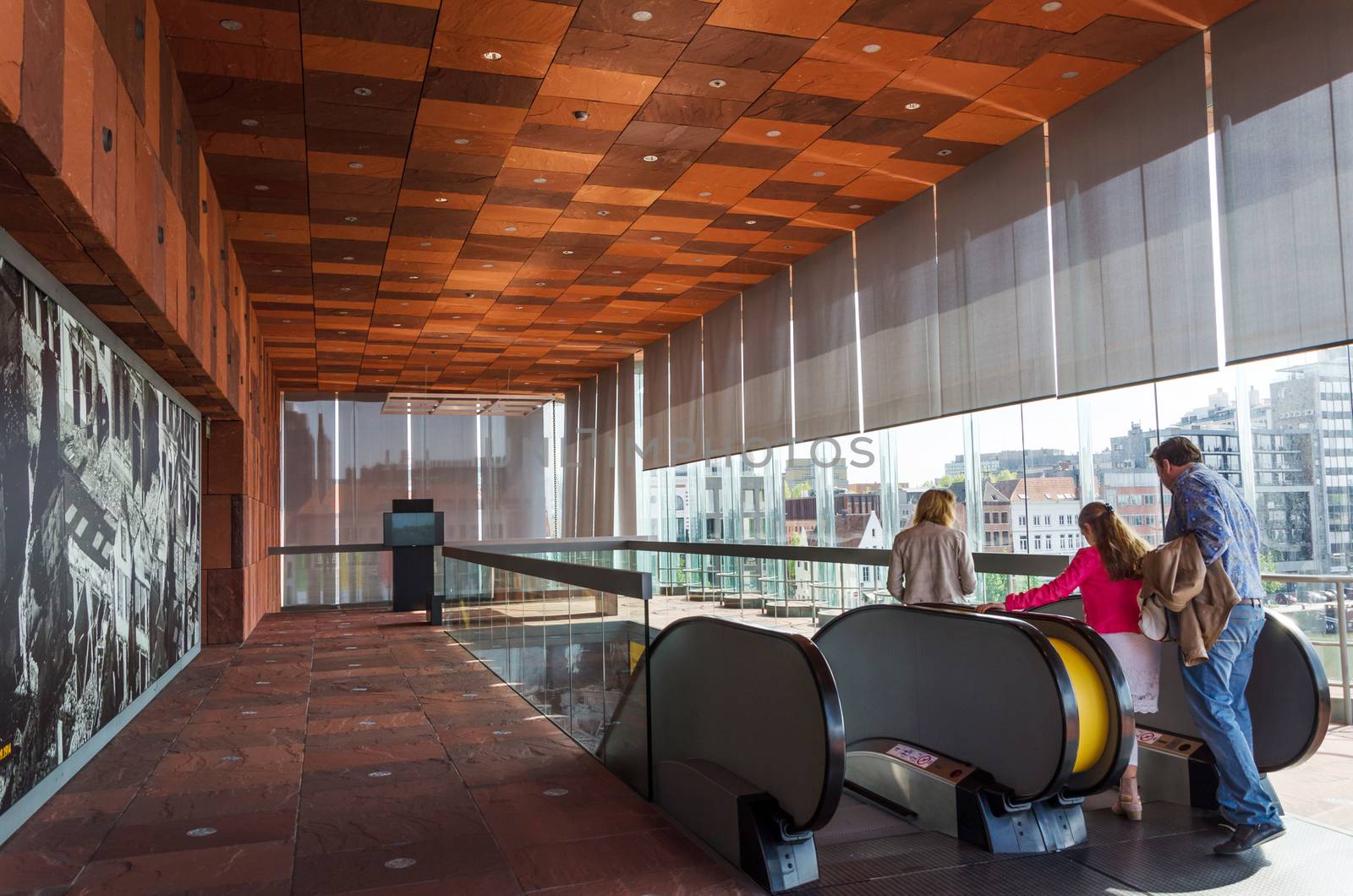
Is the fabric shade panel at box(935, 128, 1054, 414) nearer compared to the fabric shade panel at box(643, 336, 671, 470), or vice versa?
the fabric shade panel at box(935, 128, 1054, 414)

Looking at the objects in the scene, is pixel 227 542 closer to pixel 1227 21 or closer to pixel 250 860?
pixel 250 860

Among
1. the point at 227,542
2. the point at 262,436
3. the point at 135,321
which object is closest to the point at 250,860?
the point at 135,321

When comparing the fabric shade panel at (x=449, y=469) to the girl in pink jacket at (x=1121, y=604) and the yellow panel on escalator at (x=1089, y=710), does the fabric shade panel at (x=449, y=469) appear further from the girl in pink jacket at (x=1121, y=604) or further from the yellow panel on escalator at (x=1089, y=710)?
the yellow panel on escalator at (x=1089, y=710)

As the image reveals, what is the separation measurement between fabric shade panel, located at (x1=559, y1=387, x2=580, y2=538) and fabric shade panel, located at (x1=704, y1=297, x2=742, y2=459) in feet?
26.2

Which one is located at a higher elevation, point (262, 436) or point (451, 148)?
point (451, 148)

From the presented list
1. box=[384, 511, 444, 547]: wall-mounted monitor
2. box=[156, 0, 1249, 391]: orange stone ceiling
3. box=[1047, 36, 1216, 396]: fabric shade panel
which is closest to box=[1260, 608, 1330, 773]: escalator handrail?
box=[1047, 36, 1216, 396]: fabric shade panel

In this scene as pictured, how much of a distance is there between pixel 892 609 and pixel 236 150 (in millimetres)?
6623

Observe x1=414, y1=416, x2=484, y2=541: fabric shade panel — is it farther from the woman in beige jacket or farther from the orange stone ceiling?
the woman in beige jacket

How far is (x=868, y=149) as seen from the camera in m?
9.05

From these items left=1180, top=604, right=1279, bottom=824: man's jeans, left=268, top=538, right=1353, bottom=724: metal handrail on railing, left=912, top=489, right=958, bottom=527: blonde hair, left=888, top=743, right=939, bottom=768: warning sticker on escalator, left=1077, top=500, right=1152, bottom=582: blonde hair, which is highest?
left=912, top=489, right=958, bottom=527: blonde hair

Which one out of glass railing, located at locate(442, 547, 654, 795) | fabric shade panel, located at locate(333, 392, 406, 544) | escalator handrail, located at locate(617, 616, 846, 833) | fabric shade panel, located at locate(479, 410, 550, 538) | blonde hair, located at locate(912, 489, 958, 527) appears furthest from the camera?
fabric shade panel, located at locate(479, 410, 550, 538)

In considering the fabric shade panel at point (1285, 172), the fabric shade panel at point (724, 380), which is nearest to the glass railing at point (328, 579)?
the fabric shade panel at point (724, 380)

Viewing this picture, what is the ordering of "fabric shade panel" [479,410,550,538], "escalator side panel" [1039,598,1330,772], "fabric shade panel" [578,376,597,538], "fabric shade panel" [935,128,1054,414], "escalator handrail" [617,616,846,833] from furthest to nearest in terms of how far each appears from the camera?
"fabric shade panel" [479,410,550,538] → "fabric shade panel" [578,376,597,538] → "fabric shade panel" [935,128,1054,414] → "escalator side panel" [1039,598,1330,772] → "escalator handrail" [617,616,846,833]

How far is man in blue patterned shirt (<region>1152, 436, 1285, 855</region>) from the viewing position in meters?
3.90
